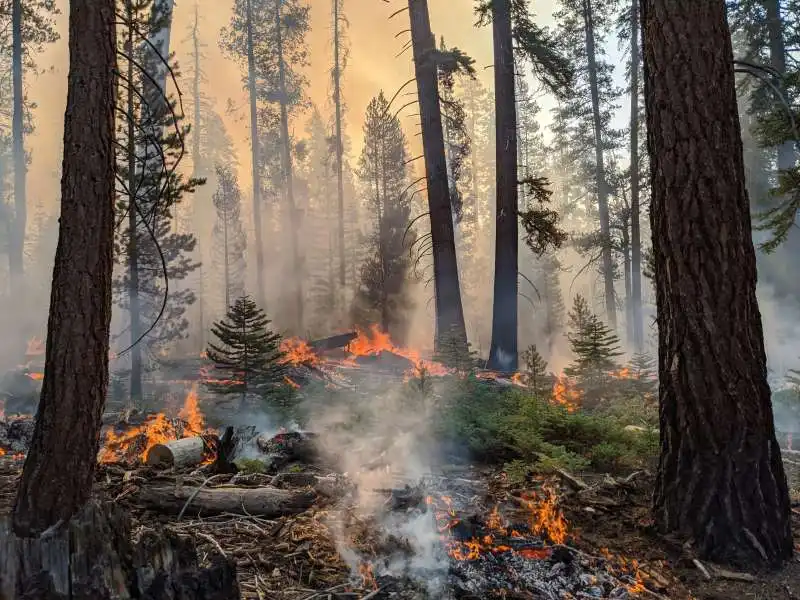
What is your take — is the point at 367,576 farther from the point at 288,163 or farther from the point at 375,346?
the point at 288,163

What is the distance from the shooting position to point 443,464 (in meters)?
5.42

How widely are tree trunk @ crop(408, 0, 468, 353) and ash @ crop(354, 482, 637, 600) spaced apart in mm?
8215

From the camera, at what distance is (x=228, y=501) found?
13.2ft

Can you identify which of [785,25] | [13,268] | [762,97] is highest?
[785,25]

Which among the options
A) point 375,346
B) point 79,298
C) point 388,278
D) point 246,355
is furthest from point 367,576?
point 388,278

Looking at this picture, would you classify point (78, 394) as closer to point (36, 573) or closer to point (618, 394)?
point (36, 573)

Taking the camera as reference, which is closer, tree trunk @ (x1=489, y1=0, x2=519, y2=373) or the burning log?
tree trunk @ (x1=489, y1=0, x2=519, y2=373)

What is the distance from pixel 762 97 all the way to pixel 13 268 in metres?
31.3

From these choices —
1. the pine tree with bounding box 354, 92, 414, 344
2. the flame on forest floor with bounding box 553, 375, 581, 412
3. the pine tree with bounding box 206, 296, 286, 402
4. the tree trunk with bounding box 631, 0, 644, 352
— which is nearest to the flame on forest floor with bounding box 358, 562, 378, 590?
the flame on forest floor with bounding box 553, 375, 581, 412

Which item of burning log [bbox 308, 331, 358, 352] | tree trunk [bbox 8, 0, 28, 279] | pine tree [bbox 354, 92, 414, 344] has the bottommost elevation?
burning log [bbox 308, 331, 358, 352]

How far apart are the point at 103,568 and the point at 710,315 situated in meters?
3.95

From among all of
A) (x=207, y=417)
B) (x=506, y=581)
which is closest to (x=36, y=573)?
(x=506, y=581)

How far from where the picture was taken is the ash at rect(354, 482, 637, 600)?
283 cm

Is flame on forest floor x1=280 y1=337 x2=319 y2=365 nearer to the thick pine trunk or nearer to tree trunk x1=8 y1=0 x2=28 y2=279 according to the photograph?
the thick pine trunk
